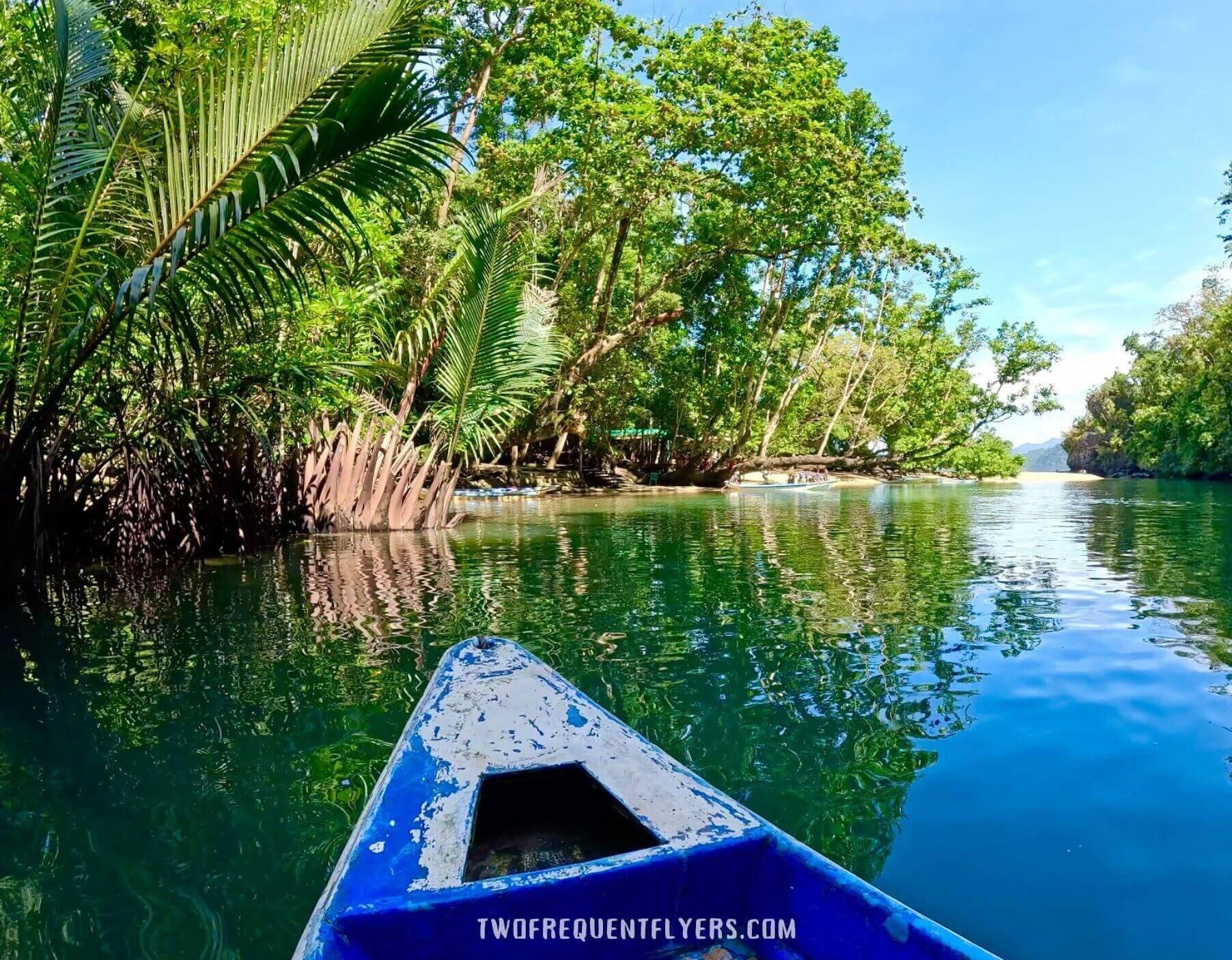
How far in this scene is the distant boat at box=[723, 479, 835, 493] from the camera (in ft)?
103

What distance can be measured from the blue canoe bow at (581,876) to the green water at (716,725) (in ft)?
1.88

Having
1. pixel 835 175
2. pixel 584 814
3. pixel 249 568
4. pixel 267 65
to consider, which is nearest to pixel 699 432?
pixel 835 175

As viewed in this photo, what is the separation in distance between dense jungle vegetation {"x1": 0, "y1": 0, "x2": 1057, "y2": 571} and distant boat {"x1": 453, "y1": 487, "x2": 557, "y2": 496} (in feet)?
2.61

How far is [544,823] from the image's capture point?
2475 millimetres

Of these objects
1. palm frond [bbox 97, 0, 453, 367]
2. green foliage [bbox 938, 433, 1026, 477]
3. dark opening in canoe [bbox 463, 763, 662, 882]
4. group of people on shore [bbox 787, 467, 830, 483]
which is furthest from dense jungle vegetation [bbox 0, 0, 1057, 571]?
group of people on shore [bbox 787, 467, 830, 483]

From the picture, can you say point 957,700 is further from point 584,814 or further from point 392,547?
point 392,547

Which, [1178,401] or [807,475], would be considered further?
[1178,401]

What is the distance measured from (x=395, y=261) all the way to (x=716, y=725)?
435 inches

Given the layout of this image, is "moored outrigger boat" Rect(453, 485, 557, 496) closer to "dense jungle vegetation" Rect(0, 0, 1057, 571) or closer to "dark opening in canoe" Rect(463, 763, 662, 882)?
"dense jungle vegetation" Rect(0, 0, 1057, 571)

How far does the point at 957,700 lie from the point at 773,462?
2725 cm

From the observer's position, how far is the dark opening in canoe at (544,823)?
224 cm

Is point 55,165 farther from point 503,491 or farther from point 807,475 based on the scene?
point 807,475

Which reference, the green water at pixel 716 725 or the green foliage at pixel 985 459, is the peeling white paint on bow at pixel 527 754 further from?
the green foliage at pixel 985 459

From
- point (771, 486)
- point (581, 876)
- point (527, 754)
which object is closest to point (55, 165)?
point (527, 754)
